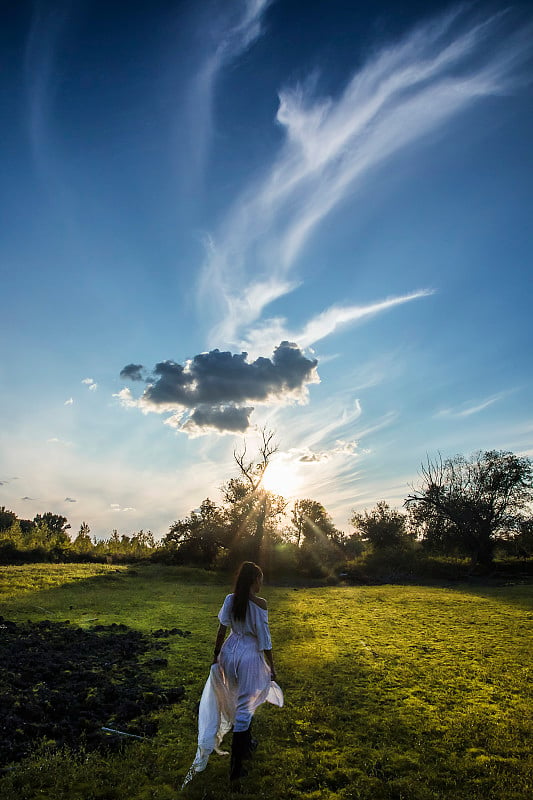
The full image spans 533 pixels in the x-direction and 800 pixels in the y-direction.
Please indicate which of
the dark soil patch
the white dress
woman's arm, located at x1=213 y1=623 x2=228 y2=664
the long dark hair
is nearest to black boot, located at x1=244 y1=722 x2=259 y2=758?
the white dress

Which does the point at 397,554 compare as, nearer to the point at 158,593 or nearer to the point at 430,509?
the point at 430,509

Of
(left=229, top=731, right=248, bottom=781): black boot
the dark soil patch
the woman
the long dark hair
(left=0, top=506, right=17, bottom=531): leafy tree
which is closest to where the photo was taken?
(left=229, top=731, right=248, bottom=781): black boot

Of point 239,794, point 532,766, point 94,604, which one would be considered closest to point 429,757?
point 532,766

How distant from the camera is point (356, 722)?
6.55m

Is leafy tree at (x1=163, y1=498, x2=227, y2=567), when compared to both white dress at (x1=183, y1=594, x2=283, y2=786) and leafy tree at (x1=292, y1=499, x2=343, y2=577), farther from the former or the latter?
white dress at (x1=183, y1=594, x2=283, y2=786)

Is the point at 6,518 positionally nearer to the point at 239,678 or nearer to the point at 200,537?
the point at 200,537

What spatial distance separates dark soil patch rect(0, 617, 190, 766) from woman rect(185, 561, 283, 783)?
157 centimetres

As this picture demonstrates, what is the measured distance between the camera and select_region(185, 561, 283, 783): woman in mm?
5133

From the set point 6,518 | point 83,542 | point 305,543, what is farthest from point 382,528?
point 6,518

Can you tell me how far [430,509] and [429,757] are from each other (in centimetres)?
4236

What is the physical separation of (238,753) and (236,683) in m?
0.70

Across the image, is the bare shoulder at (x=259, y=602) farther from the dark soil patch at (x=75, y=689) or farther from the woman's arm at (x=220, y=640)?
the dark soil patch at (x=75, y=689)

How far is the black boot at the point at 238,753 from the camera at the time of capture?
16.2 feet

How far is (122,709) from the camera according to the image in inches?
271
